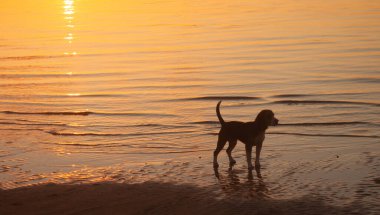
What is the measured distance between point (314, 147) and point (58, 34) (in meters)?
24.7

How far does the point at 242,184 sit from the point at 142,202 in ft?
5.32

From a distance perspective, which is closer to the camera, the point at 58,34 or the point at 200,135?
the point at 200,135

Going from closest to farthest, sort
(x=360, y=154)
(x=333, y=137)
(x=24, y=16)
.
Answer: (x=360, y=154) < (x=333, y=137) < (x=24, y=16)

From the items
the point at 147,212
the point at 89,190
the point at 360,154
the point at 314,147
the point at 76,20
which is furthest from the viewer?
the point at 76,20

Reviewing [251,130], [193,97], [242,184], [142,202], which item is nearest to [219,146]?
[251,130]

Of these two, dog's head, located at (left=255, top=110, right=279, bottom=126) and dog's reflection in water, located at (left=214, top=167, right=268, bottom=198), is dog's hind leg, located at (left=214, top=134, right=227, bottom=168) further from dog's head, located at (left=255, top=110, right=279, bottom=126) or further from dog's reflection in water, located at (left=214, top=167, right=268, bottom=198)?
dog's head, located at (left=255, top=110, right=279, bottom=126)

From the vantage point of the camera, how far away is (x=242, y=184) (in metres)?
10.5

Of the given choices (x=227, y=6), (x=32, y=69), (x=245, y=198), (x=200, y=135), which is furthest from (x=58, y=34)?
(x=245, y=198)

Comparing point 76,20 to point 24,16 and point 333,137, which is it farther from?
point 333,137

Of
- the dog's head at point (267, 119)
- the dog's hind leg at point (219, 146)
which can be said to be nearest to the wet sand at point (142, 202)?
the dog's hind leg at point (219, 146)

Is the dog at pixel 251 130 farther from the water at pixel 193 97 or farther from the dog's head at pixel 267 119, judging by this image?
the water at pixel 193 97

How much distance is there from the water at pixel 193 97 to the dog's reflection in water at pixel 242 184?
2.8 inches

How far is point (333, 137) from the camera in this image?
553 inches

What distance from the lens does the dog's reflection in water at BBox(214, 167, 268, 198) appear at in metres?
9.94
